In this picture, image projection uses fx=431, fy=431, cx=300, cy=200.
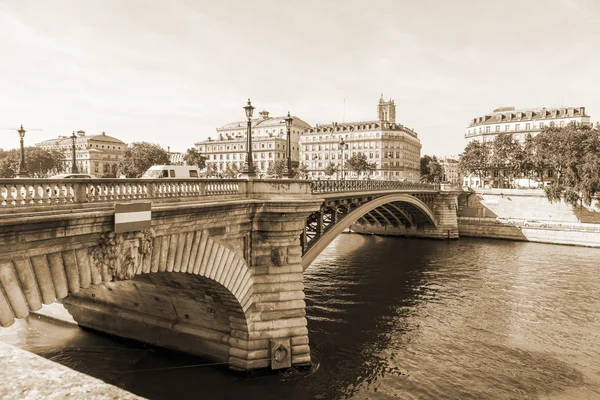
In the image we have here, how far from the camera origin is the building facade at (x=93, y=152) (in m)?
87.1

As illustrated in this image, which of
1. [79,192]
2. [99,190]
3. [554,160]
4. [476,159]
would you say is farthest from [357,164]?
[79,192]

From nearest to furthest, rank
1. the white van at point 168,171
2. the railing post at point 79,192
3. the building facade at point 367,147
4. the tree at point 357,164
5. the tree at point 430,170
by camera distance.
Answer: the railing post at point 79,192
the white van at point 168,171
the tree at point 357,164
the building facade at point 367,147
the tree at point 430,170

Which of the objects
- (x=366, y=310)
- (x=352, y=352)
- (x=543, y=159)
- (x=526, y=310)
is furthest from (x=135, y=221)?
(x=543, y=159)

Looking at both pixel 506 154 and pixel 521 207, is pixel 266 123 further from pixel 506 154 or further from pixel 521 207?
pixel 521 207

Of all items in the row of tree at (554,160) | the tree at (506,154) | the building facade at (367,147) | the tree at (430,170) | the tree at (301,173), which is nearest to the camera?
the tree at (301,173)

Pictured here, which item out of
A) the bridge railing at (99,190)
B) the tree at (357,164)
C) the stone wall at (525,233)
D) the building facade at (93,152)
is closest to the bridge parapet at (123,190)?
the bridge railing at (99,190)

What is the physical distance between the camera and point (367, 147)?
358 feet

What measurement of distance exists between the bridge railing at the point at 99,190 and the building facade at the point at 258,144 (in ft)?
316

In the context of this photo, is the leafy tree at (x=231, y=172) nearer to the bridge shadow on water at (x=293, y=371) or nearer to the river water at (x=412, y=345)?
the bridge shadow on water at (x=293, y=371)

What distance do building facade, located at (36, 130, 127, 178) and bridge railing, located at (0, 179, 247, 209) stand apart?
7710 centimetres

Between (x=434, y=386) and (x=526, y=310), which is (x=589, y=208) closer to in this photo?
(x=526, y=310)

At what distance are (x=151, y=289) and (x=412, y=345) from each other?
41.8 feet

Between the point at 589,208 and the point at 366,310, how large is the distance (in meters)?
48.6

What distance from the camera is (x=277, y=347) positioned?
16203mm
